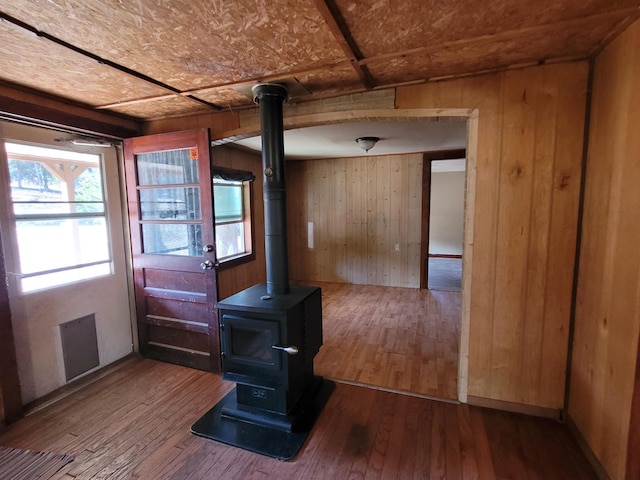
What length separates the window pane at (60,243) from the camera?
2131 millimetres

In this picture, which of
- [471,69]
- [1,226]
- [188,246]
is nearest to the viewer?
[471,69]

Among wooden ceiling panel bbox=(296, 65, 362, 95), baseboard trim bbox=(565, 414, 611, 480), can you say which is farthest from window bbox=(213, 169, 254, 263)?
baseboard trim bbox=(565, 414, 611, 480)

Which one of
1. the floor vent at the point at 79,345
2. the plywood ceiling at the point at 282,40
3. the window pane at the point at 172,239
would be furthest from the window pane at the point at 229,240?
the plywood ceiling at the point at 282,40

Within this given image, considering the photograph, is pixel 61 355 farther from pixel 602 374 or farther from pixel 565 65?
pixel 565 65

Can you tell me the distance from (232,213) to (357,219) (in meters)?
2.21

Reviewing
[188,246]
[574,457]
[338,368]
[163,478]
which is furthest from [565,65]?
[163,478]

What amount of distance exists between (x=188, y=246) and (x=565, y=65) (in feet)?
9.74

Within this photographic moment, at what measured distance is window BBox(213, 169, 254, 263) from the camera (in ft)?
12.4

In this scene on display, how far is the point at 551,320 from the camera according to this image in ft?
6.30

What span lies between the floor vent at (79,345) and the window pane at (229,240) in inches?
58.8

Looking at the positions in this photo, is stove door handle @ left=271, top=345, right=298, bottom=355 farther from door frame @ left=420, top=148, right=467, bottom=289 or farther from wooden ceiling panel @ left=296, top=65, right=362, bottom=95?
door frame @ left=420, top=148, right=467, bottom=289

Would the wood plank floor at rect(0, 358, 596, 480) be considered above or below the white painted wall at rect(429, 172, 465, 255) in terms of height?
below

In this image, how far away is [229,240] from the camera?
13.2ft

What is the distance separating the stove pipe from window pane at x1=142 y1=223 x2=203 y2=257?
844mm
